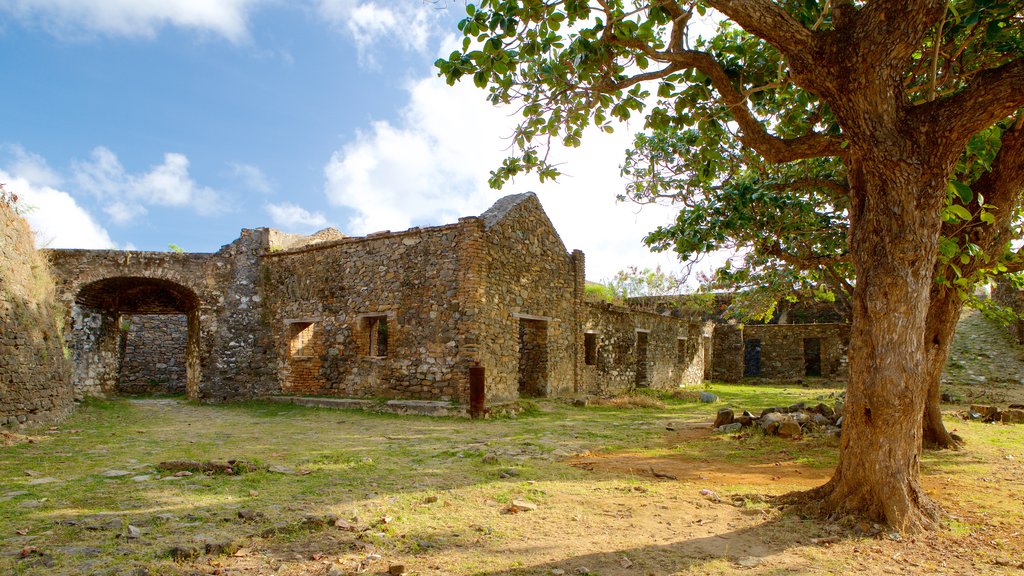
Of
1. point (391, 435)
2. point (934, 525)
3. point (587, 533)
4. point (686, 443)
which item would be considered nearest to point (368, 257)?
point (391, 435)

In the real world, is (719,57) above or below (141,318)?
above

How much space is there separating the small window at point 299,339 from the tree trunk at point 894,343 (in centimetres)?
1237

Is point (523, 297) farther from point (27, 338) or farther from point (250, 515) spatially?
point (250, 515)

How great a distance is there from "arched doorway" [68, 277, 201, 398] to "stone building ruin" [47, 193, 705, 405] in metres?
0.05

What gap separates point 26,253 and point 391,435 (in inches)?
302

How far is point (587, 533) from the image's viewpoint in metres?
4.09

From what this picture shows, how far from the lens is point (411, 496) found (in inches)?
196

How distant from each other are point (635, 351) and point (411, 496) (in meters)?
14.0

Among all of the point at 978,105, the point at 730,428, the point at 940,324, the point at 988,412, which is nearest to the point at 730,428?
the point at 730,428

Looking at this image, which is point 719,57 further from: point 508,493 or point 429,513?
point 429,513

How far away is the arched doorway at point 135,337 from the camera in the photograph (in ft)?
46.0

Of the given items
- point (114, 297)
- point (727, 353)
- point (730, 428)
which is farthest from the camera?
point (727, 353)

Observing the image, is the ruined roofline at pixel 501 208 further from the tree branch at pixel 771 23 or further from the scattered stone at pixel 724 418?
the tree branch at pixel 771 23

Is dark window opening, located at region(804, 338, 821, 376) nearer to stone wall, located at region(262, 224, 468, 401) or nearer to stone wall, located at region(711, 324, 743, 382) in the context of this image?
stone wall, located at region(711, 324, 743, 382)
